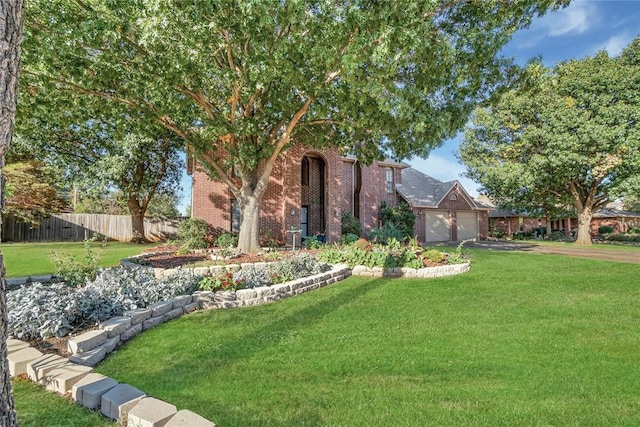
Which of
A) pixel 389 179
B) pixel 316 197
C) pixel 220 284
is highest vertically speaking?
pixel 389 179

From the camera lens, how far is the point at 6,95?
167 cm

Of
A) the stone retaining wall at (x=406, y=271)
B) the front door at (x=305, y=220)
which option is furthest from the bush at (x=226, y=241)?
the stone retaining wall at (x=406, y=271)

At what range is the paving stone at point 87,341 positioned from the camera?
3718 mm

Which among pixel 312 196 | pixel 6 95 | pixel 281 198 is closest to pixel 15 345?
pixel 6 95

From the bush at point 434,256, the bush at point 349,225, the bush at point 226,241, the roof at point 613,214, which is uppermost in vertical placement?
the roof at point 613,214

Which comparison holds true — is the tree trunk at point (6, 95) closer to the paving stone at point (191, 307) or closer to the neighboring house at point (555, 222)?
the paving stone at point (191, 307)

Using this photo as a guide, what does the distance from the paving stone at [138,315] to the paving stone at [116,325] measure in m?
0.10

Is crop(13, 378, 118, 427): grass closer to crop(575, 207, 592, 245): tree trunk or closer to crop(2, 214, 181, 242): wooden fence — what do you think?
crop(2, 214, 181, 242): wooden fence

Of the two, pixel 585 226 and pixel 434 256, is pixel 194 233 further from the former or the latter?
pixel 585 226

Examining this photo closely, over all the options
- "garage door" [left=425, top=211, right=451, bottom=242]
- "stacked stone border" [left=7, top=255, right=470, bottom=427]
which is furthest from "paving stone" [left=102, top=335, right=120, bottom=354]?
"garage door" [left=425, top=211, right=451, bottom=242]

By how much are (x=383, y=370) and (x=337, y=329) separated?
1.40 meters

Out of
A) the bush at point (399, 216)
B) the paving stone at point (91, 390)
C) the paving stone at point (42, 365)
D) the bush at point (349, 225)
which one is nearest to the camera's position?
the paving stone at point (91, 390)

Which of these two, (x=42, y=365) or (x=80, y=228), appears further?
(x=80, y=228)

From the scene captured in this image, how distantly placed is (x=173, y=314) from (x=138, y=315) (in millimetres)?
742
